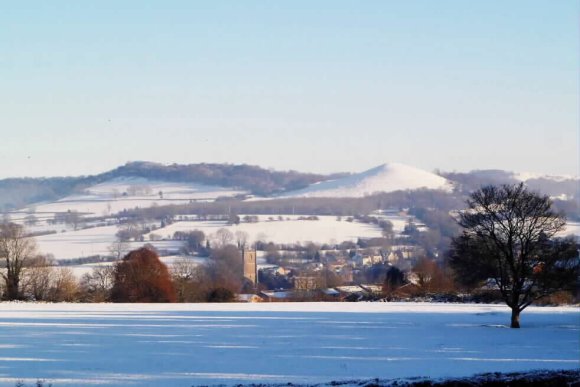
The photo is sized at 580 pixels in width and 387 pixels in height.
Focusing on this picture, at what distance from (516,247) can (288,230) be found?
14438 centimetres

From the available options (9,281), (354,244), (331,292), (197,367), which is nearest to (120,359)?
(197,367)

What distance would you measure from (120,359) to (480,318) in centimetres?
2660

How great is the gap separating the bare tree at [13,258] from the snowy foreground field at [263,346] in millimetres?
20892

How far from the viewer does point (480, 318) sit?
46000 mm

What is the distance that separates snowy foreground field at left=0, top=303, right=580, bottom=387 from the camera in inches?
872

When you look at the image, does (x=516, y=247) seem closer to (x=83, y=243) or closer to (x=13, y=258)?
(x=13, y=258)

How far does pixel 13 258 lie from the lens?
232 feet

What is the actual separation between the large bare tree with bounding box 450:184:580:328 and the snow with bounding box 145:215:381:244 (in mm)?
128235

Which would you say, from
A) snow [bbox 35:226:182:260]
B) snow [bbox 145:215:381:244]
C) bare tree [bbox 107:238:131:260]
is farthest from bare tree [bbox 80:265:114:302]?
snow [bbox 145:215:381:244]

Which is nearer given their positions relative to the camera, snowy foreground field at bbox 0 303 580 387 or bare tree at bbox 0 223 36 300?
snowy foreground field at bbox 0 303 580 387

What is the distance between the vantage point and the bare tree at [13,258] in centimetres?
6697

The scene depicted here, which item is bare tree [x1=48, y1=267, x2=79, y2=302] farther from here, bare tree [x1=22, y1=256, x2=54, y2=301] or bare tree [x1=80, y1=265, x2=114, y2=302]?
bare tree [x1=80, y1=265, x2=114, y2=302]

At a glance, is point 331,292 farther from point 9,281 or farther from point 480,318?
point 480,318

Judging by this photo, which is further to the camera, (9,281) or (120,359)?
(9,281)
